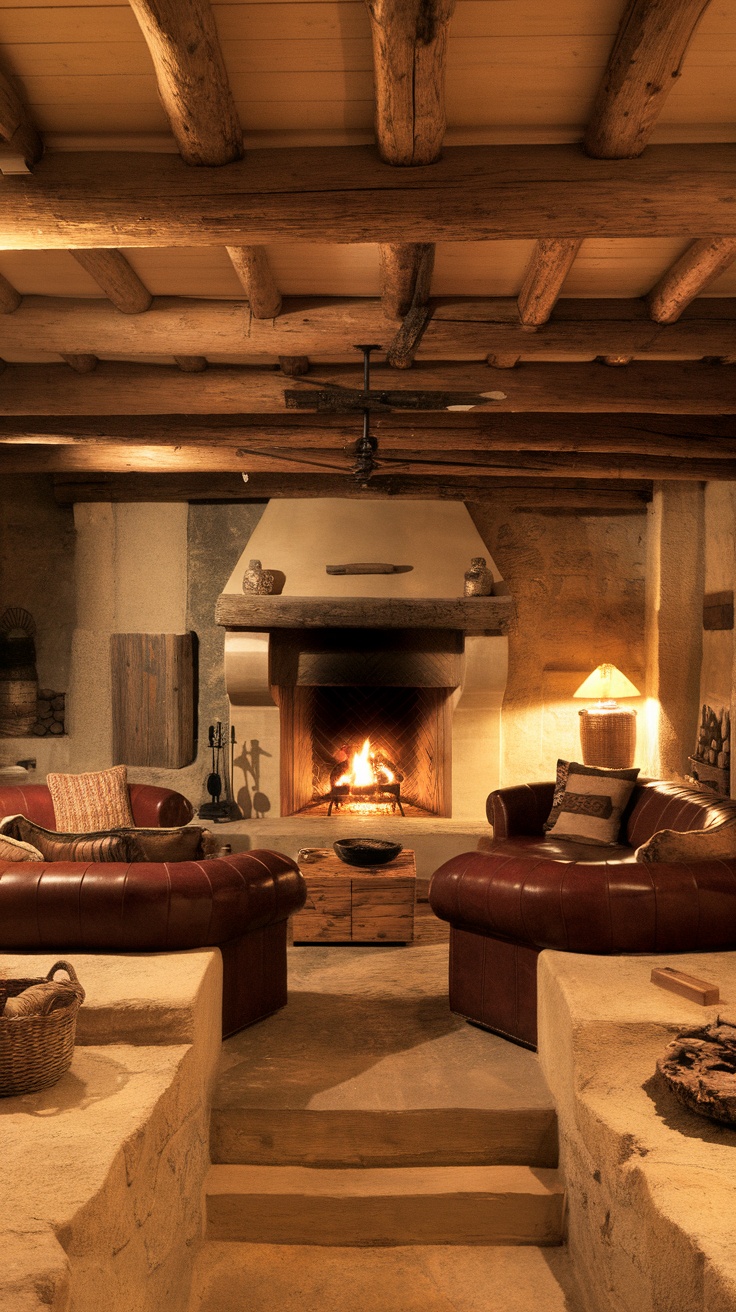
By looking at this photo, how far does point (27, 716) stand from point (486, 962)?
4980 millimetres

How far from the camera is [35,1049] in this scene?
2.76 meters

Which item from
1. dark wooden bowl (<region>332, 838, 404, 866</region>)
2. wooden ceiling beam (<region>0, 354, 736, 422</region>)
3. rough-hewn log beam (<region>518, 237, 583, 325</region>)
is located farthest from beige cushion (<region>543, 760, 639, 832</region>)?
rough-hewn log beam (<region>518, 237, 583, 325</region>)

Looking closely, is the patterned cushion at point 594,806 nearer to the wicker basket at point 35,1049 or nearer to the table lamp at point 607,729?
the table lamp at point 607,729

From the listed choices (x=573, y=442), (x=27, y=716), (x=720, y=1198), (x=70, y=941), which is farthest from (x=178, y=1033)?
(x=27, y=716)

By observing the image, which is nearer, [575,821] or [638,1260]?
[638,1260]

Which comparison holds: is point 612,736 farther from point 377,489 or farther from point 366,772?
point 377,489

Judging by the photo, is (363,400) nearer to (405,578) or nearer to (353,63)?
(353,63)

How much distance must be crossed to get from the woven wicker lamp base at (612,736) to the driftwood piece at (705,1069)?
14.5ft

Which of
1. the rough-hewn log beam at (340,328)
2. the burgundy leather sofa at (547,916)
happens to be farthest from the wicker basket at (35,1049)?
the rough-hewn log beam at (340,328)

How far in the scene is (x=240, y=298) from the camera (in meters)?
4.30

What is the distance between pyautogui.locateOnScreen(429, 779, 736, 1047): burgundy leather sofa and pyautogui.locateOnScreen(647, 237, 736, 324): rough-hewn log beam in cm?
206

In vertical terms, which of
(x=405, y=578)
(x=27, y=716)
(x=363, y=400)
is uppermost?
(x=363, y=400)

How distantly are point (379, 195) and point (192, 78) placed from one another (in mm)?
646

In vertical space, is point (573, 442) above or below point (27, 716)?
above
